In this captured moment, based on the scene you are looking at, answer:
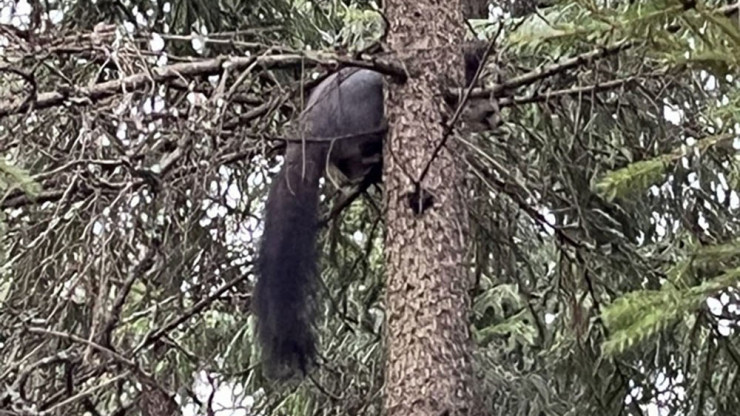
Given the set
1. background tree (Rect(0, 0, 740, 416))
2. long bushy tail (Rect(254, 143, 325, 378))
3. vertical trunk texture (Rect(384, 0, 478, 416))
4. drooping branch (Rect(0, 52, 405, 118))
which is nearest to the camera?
background tree (Rect(0, 0, 740, 416))

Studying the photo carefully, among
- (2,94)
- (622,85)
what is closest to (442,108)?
(622,85)

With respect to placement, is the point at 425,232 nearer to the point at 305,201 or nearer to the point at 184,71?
the point at 305,201

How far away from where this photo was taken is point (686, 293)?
2.61 metres

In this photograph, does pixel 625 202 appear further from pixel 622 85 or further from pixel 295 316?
pixel 295 316

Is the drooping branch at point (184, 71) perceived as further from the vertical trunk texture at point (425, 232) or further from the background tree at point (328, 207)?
the vertical trunk texture at point (425, 232)

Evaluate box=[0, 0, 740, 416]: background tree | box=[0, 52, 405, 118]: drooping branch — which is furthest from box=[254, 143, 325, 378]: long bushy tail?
box=[0, 52, 405, 118]: drooping branch

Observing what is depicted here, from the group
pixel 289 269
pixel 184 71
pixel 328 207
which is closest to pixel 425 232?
pixel 289 269

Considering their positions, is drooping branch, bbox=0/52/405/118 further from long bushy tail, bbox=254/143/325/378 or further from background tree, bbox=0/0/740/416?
long bushy tail, bbox=254/143/325/378

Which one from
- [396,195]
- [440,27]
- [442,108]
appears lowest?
[396,195]

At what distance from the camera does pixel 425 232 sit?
4277 millimetres

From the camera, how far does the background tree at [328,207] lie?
369 cm

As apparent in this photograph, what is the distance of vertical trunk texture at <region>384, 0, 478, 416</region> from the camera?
414 centimetres

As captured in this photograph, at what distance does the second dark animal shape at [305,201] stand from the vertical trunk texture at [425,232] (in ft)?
0.92

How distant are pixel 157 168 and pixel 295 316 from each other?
0.73 metres
